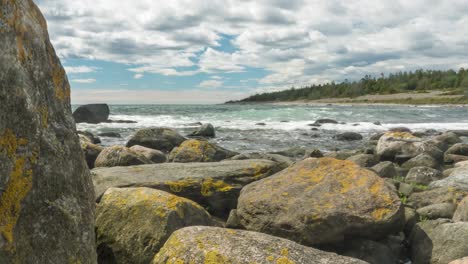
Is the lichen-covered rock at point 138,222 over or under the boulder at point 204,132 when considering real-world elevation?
over

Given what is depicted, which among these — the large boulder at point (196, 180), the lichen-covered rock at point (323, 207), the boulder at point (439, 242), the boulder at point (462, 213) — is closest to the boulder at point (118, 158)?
the large boulder at point (196, 180)

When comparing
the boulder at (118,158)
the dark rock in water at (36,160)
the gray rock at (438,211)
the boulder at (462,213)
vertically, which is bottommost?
the gray rock at (438,211)

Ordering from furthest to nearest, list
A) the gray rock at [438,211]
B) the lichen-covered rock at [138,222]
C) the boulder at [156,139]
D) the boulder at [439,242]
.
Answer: the boulder at [156,139] → the gray rock at [438,211] → the boulder at [439,242] → the lichen-covered rock at [138,222]

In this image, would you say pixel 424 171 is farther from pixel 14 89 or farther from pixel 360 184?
pixel 14 89

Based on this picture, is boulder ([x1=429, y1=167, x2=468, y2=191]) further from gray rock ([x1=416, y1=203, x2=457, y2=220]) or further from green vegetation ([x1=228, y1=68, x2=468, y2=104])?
green vegetation ([x1=228, y1=68, x2=468, y2=104])

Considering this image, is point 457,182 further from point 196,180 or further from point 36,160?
point 36,160

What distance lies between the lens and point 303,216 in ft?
19.0

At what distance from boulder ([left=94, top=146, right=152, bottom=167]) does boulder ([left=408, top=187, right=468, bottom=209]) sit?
19.7 feet

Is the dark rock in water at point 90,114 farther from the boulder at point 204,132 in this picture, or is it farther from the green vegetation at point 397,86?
the green vegetation at point 397,86

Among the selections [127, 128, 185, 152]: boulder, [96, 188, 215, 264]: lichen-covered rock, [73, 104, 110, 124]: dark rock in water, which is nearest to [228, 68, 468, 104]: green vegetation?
[73, 104, 110, 124]: dark rock in water

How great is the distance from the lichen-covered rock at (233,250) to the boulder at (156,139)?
15.3 meters

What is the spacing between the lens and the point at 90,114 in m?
42.6

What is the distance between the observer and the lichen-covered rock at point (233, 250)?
365 centimetres

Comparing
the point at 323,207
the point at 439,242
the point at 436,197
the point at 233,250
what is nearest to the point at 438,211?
the point at 436,197
